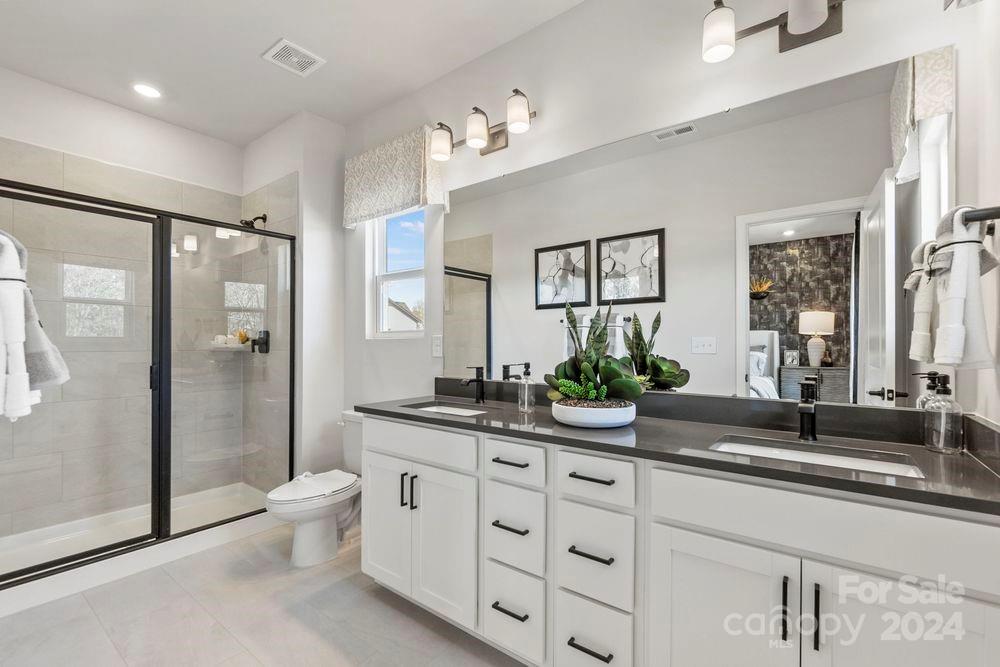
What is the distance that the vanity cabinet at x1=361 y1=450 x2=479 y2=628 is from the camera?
164cm

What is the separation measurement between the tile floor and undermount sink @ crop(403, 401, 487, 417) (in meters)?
0.87

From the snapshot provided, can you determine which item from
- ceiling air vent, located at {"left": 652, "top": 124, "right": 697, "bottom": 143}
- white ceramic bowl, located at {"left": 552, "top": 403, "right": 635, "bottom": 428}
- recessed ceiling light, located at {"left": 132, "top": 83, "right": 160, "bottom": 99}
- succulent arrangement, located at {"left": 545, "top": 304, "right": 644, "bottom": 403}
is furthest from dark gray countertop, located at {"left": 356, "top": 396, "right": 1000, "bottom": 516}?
recessed ceiling light, located at {"left": 132, "top": 83, "right": 160, "bottom": 99}

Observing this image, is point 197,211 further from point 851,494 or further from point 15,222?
point 851,494

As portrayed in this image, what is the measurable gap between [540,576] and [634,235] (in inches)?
51.6

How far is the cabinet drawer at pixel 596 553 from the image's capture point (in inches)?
49.8

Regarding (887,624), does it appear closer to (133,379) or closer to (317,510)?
(317,510)

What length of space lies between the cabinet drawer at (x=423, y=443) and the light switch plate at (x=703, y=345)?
2.93ft

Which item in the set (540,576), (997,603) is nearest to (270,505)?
(540,576)

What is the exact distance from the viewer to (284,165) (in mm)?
3094

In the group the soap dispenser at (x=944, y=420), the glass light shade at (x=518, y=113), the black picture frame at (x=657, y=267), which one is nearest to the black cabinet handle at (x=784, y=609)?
the soap dispenser at (x=944, y=420)

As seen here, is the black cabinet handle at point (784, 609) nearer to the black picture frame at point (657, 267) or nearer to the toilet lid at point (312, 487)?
the black picture frame at point (657, 267)

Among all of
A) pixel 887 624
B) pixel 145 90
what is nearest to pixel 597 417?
pixel 887 624

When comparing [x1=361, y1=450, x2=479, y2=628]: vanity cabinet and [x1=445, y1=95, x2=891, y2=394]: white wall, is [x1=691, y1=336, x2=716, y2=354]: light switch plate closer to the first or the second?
[x1=445, y1=95, x2=891, y2=394]: white wall

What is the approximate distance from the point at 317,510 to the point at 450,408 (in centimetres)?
91
